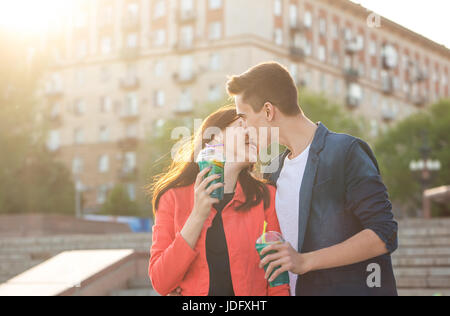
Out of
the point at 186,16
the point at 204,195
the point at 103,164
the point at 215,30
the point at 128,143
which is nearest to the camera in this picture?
the point at 204,195

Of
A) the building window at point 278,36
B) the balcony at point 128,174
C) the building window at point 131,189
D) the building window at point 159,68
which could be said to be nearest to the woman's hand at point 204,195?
the building window at point 278,36

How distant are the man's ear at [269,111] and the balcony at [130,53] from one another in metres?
48.5

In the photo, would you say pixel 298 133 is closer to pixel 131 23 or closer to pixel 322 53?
pixel 131 23

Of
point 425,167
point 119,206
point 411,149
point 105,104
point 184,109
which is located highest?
point 105,104

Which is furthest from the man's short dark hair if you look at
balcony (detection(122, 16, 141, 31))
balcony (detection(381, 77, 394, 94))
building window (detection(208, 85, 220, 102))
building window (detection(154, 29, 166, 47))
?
balcony (detection(381, 77, 394, 94))

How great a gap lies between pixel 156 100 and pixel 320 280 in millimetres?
47897

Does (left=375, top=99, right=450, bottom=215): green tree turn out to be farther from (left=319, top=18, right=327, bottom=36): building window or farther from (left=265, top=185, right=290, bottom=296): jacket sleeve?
(left=265, top=185, right=290, bottom=296): jacket sleeve

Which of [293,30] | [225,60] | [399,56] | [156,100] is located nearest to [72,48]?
[156,100]

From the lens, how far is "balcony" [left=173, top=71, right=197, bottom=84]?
47.2 meters

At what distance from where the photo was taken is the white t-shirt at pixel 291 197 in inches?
117

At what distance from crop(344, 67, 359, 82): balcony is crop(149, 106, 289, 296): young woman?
2038 inches

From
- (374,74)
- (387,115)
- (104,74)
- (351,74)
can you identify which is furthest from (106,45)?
(387,115)

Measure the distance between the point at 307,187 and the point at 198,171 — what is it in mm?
744

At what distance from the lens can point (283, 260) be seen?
2.63 metres
